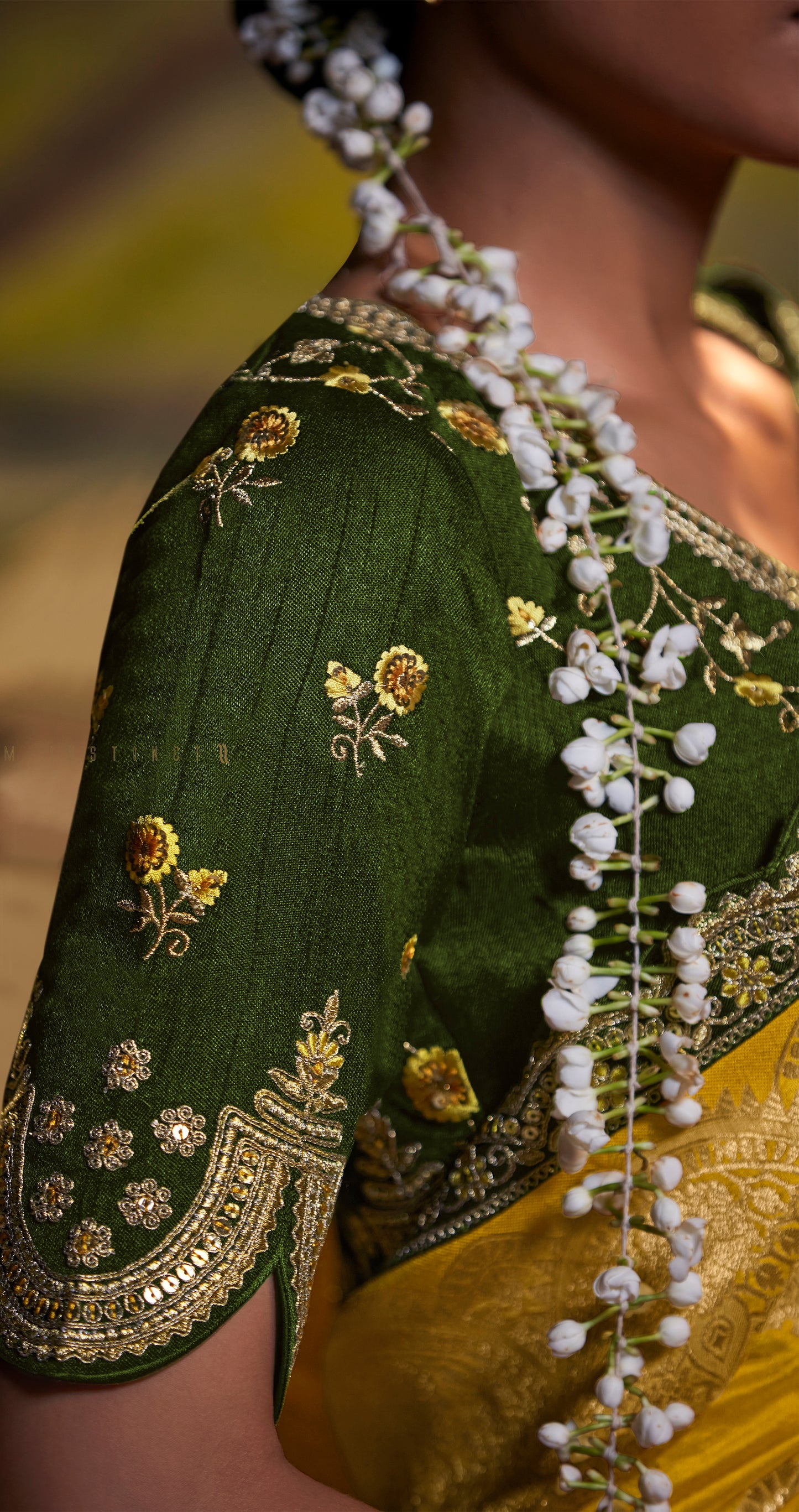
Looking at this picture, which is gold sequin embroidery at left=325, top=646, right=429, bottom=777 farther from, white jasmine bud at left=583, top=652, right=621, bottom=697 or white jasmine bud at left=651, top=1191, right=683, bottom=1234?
white jasmine bud at left=651, top=1191, right=683, bottom=1234

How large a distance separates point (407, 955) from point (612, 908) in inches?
4.1

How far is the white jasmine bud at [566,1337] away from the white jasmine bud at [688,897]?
0.19m

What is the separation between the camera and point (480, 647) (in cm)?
58

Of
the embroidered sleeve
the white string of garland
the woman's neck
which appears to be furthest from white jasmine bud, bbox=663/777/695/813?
the woman's neck

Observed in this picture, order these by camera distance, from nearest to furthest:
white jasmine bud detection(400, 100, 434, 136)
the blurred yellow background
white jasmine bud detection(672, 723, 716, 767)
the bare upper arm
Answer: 1. the bare upper arm
2. white jasmine bud detection(672, 723, 716, 767)
3. white jasmine bud detection(400, 100, 434, 136)
4. the blurred yellow background

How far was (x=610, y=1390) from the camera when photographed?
602 mm

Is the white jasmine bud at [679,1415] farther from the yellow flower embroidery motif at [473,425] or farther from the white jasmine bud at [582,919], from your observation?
the yellow flower embroidery motif at [473,425]

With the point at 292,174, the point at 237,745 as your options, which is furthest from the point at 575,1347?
the point at 292,174

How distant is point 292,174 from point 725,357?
1.46 feet

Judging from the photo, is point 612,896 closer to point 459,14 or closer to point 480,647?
point 480,647

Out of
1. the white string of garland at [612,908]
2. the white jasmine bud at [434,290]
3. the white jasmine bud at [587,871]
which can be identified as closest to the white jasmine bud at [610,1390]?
the white string of garland at [612,908]

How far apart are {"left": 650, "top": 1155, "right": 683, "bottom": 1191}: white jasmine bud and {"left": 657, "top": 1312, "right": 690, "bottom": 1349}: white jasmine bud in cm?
5

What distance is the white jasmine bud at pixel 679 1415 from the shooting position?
62 cm

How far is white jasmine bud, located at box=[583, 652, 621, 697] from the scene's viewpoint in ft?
1.95
